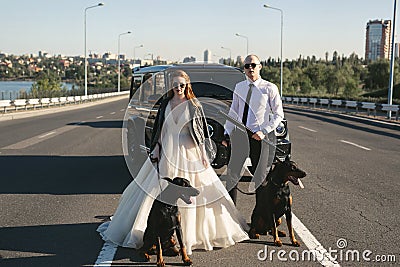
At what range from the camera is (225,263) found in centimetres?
521

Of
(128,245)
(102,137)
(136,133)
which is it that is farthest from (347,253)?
(102,137)

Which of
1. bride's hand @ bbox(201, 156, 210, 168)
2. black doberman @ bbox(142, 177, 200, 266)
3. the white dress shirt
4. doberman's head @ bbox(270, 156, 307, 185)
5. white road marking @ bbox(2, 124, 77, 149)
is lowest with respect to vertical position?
white road marking @ bbox(2, 124, 77, 149)

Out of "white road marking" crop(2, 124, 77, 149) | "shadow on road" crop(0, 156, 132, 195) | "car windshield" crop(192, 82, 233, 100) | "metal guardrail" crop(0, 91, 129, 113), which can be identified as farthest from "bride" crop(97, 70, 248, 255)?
"metal guardrail" crop(0, 91, 129, 113)

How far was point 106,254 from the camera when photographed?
5.45 meters

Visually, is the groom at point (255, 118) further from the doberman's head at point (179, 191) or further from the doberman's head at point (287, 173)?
the doberman's head at point (179, 191)

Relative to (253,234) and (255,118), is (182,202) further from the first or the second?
(255,118)

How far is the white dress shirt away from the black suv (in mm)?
843

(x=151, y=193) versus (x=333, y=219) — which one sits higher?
(x=151, y=193)

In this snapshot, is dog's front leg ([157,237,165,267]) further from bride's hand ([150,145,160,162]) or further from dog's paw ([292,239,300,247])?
dog's paw ([292,239,300,247])

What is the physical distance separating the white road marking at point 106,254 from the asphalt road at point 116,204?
0.14ft

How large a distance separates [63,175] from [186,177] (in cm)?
518

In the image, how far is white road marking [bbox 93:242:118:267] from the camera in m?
5.17

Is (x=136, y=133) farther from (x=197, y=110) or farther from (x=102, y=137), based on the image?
(x=102, y=137)

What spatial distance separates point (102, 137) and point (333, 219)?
1230 cm
